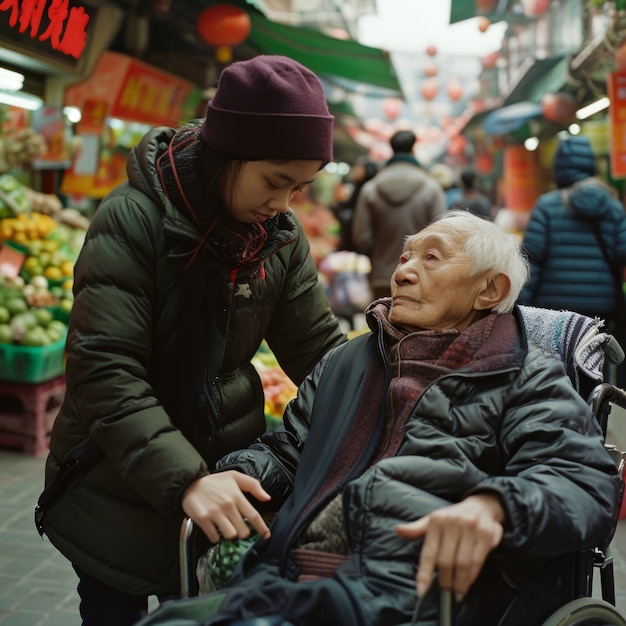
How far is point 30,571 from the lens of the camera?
3959 mm

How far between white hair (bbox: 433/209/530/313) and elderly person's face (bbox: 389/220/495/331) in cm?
2

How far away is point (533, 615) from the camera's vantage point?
6.19ft

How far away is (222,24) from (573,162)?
13.3 ft

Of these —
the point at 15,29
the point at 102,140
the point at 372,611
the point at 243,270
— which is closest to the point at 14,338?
the point at 102,140

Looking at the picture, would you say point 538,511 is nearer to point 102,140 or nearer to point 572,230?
point 572,230

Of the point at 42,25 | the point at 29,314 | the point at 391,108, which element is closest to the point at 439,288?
the point at 42,25

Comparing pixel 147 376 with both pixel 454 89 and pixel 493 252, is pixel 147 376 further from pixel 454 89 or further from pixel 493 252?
pixel 454 89

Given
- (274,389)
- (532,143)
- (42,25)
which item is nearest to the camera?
(42,25)

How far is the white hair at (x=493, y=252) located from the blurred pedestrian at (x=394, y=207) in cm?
455

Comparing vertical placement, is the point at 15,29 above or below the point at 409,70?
below

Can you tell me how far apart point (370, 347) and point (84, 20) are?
6.31ft

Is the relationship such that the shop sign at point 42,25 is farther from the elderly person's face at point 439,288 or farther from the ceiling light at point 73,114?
the ceiling light at point 73,114

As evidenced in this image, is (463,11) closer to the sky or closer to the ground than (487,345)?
closer to the sky

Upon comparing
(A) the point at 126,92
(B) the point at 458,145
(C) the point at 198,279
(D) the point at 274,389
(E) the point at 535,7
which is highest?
(E) the point at 535,7
